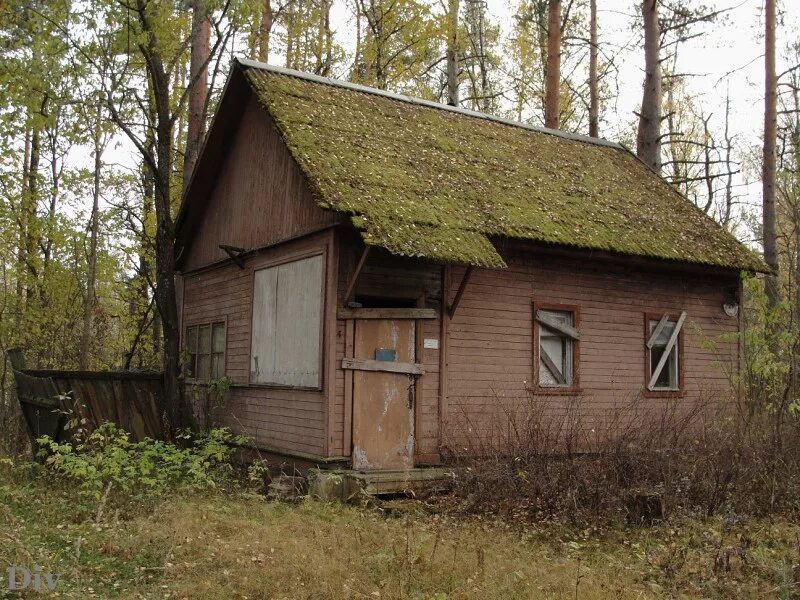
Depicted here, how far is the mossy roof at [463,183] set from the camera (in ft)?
36.0

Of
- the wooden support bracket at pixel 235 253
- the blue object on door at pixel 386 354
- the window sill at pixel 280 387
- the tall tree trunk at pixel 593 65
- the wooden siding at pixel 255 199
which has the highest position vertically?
the tall tree trunk at pixel 593 65

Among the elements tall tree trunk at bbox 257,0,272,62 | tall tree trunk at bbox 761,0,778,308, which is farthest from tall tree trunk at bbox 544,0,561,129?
tall tree trunk at bbox 257,0,272,62

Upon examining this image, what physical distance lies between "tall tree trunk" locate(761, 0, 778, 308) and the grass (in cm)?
1041

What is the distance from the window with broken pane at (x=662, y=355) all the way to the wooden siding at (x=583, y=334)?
0.20m

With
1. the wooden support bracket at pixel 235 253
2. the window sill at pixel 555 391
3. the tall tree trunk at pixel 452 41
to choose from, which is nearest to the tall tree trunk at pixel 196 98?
the wooden support bracket at pixel 235 253

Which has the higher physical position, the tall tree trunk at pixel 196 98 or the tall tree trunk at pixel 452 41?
the tall tree trunk at pixel 452 41

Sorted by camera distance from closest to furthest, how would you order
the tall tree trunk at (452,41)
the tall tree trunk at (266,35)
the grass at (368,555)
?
1. the grass at (368,555)
2. the tall tree trunk at (266,35)
3. the tall tree trunk at (452,41)

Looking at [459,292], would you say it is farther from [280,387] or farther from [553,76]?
[553,76]

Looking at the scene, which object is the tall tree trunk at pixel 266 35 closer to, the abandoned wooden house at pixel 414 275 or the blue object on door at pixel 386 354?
the abandoned wooden house at pixel 414 275

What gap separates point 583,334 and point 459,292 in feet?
9.37

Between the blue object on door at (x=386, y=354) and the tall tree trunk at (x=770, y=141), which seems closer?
the blue object on door at (x=386, y=354)

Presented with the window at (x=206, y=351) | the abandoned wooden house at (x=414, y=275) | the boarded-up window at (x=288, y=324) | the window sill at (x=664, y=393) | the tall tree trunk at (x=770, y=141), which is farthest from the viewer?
the tall tree trunk at (x=770, y=141)

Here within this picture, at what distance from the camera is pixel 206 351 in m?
14.9

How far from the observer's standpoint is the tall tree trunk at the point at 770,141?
1800 cm
